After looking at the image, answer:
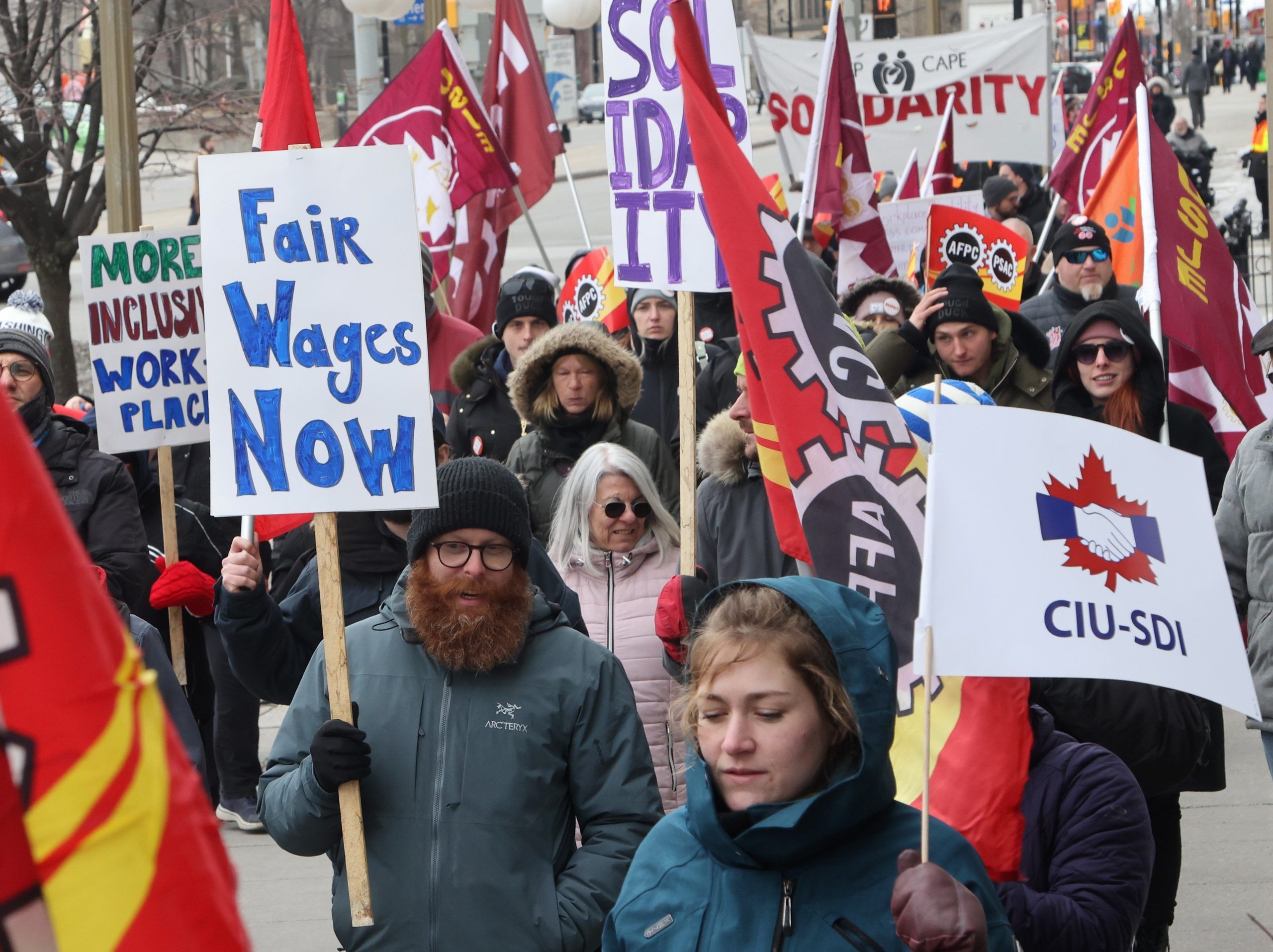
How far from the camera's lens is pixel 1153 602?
9.32 feet

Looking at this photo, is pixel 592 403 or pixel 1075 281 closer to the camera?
pixel 592 403

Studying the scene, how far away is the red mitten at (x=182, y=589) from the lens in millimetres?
5707

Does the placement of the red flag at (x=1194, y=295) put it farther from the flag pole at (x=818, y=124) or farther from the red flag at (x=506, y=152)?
the red flag at (x=506, y=152)

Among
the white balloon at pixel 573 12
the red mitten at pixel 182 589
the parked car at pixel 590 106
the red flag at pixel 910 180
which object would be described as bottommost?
the red mitten at pixel 182 589

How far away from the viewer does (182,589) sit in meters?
5.72

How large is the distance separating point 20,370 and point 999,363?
3.47 metres

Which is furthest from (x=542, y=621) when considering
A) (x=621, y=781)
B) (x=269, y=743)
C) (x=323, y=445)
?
(x=269, y=743)

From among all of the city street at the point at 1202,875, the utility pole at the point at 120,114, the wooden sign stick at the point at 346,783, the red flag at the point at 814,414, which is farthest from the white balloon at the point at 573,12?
the wooden sign stick at the point at 346,783

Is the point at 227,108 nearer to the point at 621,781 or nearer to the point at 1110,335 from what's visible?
the point at 1110,335

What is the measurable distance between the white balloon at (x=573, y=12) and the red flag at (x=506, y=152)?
356cm

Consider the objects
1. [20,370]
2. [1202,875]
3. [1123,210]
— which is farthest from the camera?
[1123,210]

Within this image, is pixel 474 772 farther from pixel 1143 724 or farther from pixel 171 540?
pixel 171 540

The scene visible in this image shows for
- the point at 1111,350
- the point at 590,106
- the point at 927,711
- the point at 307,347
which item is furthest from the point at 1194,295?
the point at 590,106

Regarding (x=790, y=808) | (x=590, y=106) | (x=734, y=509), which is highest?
(x=590, y=106)
